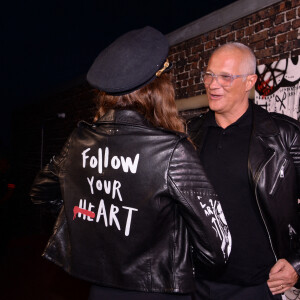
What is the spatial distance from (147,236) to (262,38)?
284 centimetres

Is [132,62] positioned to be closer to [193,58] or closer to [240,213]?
[240,213]

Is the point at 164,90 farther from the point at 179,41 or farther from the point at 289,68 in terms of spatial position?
the point at 179,41

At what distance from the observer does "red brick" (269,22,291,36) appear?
3.10 meters

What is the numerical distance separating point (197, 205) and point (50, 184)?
725 mm

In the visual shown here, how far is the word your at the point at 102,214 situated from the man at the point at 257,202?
0.56m

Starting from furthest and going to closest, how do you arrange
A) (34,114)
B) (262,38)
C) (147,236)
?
(34,114) < (262,38) < (147,236)

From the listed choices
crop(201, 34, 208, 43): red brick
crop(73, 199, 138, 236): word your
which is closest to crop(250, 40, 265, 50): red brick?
crop(201, 34, 208, 43): red brick

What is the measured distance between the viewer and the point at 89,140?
1.34m

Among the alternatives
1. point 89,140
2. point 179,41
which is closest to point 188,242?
point 89,140

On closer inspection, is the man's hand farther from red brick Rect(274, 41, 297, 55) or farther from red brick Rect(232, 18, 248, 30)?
red brick Rect(232, 18, 248, 30)

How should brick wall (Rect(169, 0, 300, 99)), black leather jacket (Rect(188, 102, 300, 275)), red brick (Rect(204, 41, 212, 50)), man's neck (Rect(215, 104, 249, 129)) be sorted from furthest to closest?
1. red brick (Rect(204, 41, 212, 50))
2. brick wall (Rect(169, 0, 300, 99))
3. man's neck (Rect(215, 104, 249, 129))
4. black leather jacket (Rect(188, 102, 300, 275))

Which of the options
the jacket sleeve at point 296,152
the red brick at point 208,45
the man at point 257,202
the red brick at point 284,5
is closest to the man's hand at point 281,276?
the man at point 257,202

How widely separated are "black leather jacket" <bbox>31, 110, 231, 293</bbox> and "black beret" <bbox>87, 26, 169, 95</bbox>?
114mm

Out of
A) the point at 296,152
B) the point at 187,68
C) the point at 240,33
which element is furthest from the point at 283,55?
the point at 296,152
